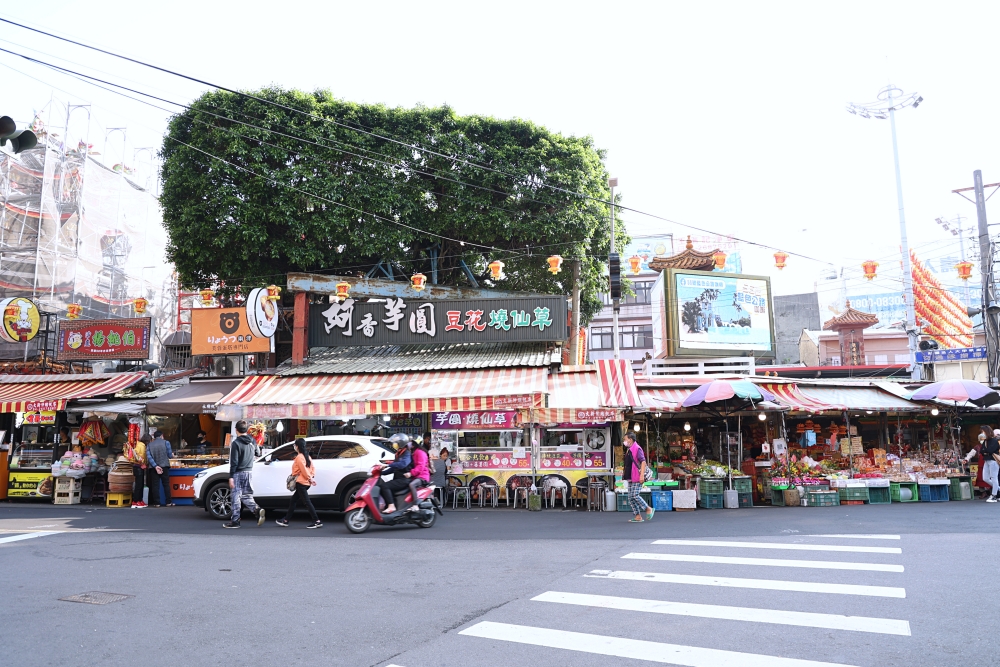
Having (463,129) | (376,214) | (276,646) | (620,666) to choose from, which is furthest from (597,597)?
(463,129)

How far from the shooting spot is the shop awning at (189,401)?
17203 mm

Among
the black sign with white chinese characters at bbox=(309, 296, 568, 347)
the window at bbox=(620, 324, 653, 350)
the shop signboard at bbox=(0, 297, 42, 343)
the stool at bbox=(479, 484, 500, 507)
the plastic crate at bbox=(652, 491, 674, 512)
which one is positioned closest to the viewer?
the plastic crate at bbox=(652, 491, 674, 512)

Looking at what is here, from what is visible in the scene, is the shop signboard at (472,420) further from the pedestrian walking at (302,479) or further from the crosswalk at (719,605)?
the crosswalk at (719,605)

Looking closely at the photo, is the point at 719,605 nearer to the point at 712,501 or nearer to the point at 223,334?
the point at 712,501

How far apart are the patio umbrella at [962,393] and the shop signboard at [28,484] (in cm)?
2169

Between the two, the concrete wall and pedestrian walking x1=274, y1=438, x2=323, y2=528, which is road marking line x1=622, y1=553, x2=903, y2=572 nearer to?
pedestrian walking x1=274, y1=438, x2=323, y2=528

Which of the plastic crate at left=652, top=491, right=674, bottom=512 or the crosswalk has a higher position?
the crosswalk

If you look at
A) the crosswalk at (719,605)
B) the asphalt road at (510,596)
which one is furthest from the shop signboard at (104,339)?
the crosswalk at (719,605)

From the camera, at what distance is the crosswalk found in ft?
16.5

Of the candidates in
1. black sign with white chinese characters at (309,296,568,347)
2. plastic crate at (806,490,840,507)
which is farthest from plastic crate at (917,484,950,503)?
black sign with white chinese characters at (309,296,568,347)

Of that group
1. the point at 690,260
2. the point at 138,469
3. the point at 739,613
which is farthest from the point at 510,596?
the point at 690,260

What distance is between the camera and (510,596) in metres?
6.79

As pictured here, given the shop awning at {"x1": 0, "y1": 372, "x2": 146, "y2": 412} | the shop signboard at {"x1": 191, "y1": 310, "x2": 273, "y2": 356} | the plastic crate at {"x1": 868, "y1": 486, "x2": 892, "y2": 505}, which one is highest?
the shop signboard at {"x1": 191, "y1": 310, "x2": 273, "y2": 356}

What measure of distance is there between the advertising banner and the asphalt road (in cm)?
1098
